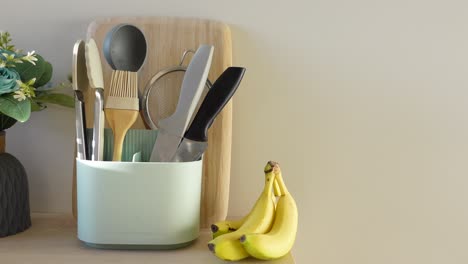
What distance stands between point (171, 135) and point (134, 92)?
0.08 metres

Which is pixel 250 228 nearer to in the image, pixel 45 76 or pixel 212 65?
pixel 212 65

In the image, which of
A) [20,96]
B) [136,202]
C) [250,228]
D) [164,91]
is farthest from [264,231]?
[20,96]

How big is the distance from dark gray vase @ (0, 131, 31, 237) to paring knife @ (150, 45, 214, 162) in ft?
0.74

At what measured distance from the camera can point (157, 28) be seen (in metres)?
0.96

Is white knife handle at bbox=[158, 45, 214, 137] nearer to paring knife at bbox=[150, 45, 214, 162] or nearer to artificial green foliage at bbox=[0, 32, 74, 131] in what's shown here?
paring knife at bbox=[150, 45, 214, 162]

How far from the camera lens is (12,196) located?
871 mm

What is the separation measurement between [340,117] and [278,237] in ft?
1.01

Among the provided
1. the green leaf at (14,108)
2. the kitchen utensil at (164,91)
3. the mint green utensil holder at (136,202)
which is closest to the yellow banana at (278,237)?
the mint green utensil holder at (136,202)

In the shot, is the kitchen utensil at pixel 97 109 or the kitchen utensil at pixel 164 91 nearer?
the kitchen utensil at pixel 97 109

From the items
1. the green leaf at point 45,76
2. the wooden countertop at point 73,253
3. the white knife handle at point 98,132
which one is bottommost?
the wooden countertop at point 73,253

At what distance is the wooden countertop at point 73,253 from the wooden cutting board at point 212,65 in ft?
0.23

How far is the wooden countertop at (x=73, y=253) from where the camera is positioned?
0.78 metres

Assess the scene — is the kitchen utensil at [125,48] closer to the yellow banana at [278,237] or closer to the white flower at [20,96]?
the white flower at [20,96]

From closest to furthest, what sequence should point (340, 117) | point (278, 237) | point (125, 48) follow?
point (278, 237) < point (125, 48) < point (340, 117)
